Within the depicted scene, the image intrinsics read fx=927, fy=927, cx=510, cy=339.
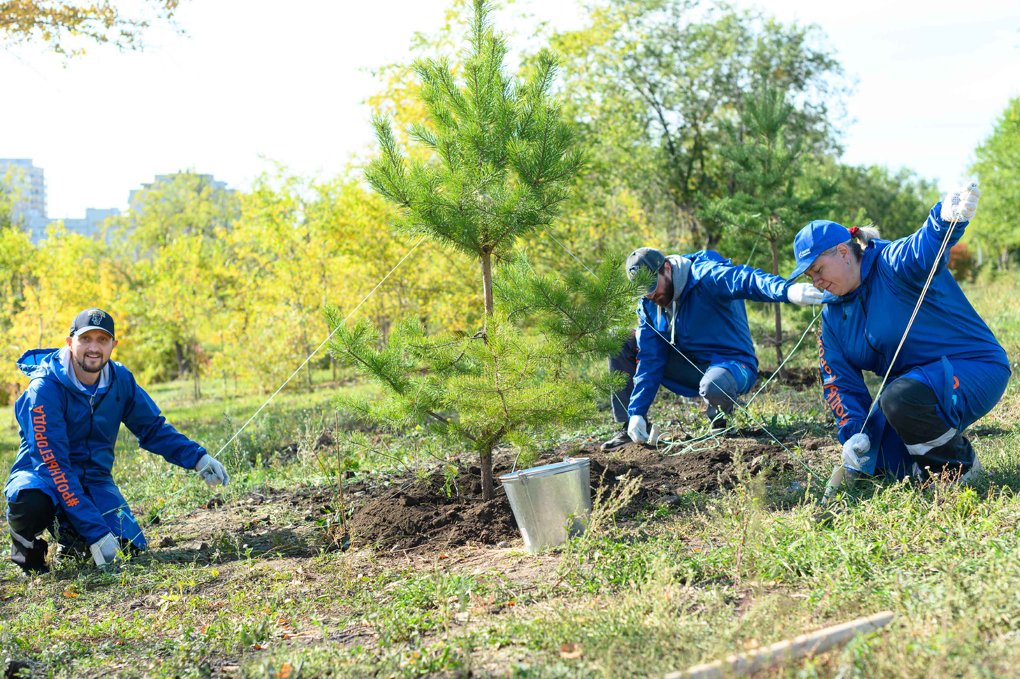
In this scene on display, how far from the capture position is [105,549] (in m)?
4.67

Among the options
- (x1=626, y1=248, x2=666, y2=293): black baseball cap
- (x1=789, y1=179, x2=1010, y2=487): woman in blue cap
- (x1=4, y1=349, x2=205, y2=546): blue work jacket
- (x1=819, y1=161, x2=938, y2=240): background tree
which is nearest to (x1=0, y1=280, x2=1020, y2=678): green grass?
(x1=789, y1=179, x2=1010, y2=487): woman in blue cap

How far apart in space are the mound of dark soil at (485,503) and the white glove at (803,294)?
863 mm

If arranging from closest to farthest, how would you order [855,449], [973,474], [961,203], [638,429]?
1. [961,203]
2. [973,474]
3. [855,449]
4. [638,429]

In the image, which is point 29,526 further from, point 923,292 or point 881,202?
point 881,202

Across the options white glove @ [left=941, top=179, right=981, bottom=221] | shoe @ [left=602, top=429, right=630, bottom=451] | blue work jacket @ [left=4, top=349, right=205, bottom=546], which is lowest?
shoe @ [left=602, top=429, right=630, bottom=451]

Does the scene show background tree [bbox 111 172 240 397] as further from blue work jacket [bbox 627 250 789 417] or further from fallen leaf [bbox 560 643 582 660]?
fallen leaf [bbox 560 643 582 660]

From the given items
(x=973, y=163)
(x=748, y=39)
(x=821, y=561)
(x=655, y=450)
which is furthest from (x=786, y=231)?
(x=973, y=163)

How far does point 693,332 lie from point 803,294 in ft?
4.24

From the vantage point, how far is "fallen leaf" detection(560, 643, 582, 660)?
110 inches

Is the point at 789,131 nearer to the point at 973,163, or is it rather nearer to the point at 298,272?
the point at 298,272

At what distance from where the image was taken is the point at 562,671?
106 inches

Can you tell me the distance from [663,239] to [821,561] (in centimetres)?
1394

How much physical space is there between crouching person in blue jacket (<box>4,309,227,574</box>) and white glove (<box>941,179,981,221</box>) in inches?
152

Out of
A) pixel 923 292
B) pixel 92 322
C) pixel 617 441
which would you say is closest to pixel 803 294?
pixel 923 292
